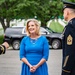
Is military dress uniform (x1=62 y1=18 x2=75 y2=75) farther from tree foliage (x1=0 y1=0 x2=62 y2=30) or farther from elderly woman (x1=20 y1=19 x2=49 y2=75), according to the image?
tree foliage (x1=0 y1=0 x2=62 y2=30)

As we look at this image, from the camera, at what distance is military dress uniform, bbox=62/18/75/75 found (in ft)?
14.2

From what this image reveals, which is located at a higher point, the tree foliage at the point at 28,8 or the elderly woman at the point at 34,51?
the elderly woman at the point at 34,51

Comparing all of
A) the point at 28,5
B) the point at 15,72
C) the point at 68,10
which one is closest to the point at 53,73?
the point at 15,72

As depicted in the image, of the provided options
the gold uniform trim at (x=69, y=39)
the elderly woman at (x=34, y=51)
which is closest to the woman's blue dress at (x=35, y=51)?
the elderly woman at (x=34, y=51)

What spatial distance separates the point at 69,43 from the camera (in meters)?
4.33

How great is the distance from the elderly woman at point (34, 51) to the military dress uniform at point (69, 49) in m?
1.93

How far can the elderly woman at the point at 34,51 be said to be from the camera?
6348 mm

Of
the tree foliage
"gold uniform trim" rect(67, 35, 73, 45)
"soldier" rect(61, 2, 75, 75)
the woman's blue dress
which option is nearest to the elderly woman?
the woman's blue dress

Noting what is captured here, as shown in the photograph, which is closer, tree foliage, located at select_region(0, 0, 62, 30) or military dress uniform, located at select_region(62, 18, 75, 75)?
military dress uniform, located at select_region(62, 18, 75, 75)

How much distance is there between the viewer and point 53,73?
12.5 metres

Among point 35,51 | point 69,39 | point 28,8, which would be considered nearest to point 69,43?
point 69,39

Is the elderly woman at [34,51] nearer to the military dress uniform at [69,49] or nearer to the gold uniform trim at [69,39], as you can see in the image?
the military dress uniform at [69,49]

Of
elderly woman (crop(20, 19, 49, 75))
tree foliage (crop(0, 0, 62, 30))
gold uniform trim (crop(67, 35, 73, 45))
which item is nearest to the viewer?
gold uniform trim (crop(67, 35, 73, 45))

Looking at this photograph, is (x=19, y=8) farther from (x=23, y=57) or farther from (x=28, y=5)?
(x=23, y=57)
